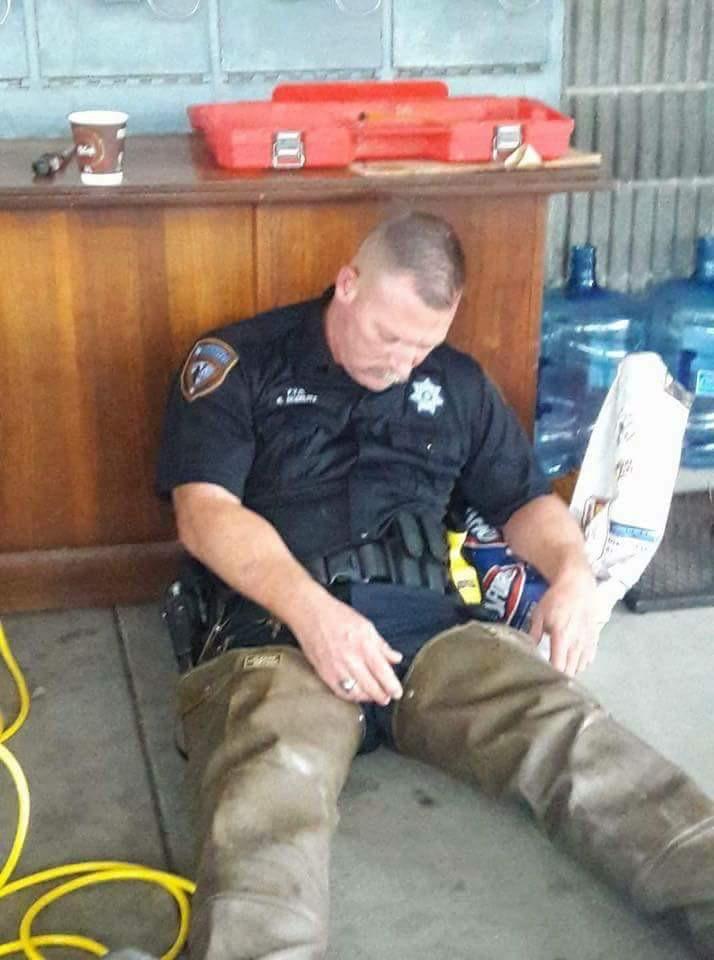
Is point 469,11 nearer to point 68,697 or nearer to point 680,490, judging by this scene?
point 680,490

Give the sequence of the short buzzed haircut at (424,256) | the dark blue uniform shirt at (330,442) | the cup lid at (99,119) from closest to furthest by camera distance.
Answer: the short buzzed haircut at (424,256) → the dark blue uniform shirt at (330,442) → the cup lid at (99,119)

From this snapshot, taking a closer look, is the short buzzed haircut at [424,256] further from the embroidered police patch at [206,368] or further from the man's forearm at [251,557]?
the man's forearm at [251,557]

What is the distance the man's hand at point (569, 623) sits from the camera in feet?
5.34

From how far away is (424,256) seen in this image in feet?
5.23

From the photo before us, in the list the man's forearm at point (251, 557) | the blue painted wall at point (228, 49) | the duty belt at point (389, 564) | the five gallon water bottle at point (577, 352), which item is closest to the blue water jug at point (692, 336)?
the five gallon water bottle at point (577, 352)

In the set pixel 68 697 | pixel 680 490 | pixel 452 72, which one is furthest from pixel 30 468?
pixel 680 490

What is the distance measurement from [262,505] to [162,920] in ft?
1.83

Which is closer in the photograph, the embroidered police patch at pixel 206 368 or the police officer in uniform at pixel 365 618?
the police officer in uniform at pixel 365 618

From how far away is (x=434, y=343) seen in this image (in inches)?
65.3

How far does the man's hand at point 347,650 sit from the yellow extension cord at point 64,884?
0.98 feet

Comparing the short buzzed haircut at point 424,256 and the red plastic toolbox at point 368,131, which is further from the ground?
the red plastic toolbox at point 368,131

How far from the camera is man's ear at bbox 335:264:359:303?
1.66 meters

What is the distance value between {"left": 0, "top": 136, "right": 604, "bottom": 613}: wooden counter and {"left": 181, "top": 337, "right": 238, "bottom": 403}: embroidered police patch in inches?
10.6

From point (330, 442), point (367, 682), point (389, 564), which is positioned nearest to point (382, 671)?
point (367, 682)
